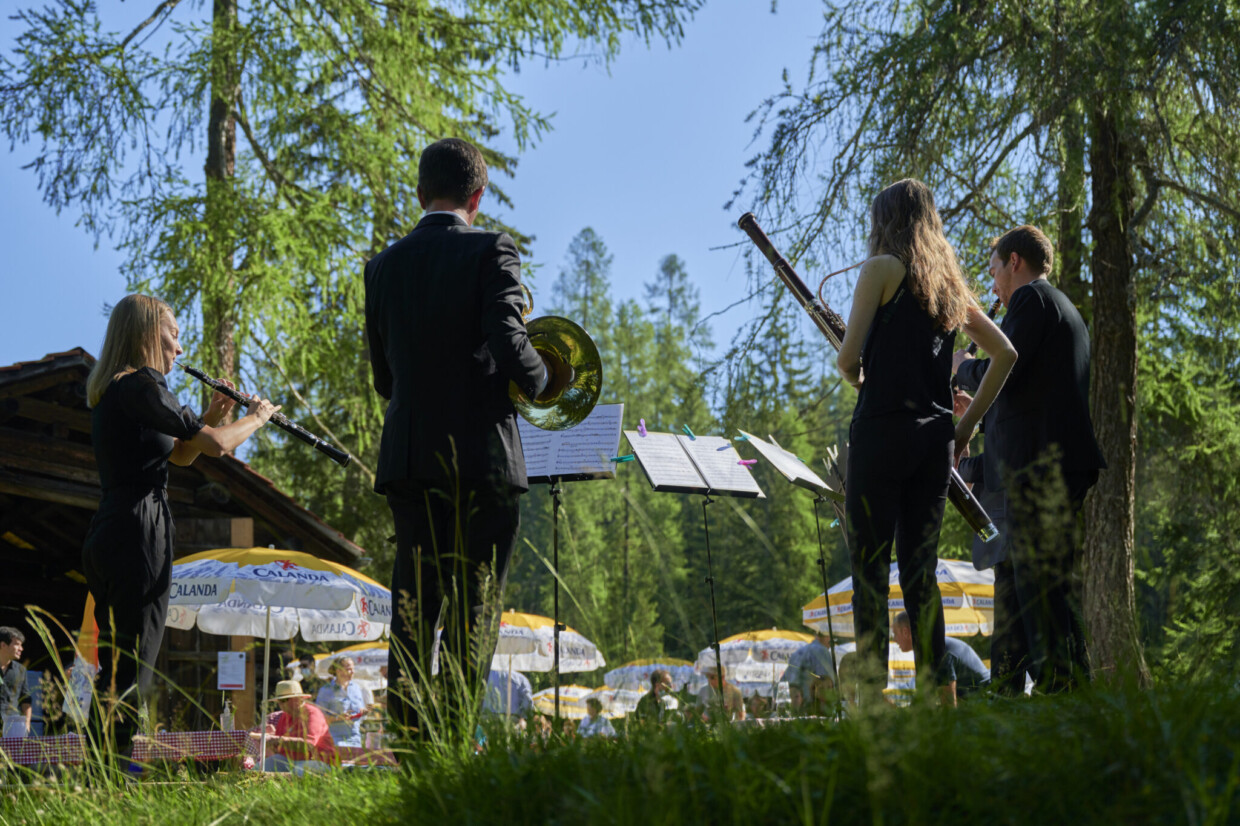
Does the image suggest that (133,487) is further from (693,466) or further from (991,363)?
(991,363)

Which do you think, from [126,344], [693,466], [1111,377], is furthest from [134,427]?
[1111,377]

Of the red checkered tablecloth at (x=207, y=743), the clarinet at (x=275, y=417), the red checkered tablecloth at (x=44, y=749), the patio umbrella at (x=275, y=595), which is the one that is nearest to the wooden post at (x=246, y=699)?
the patio umbrella at (x=275, y=595)

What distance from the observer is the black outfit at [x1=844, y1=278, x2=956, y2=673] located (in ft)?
10.8

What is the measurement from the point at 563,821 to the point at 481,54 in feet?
41.9

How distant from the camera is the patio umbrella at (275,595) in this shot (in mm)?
9008

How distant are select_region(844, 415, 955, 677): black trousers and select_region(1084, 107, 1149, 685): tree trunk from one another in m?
5.24

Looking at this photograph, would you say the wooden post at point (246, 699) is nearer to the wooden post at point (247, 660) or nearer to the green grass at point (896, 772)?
the wooden post at point (247, 660)

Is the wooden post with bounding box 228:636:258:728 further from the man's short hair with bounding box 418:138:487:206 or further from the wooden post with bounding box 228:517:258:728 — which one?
the man's short hair with bounding box 418:138:487:206

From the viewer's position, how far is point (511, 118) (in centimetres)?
1324

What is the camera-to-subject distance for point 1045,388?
3.91 meters

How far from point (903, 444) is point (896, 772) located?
1819 millimetres

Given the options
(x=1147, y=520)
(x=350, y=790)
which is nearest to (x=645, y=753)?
(x=350, y=790)

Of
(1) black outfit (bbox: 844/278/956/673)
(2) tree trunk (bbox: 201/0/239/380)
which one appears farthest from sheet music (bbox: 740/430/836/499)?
(2) tree trunk (bbox: 201/0/239/380)

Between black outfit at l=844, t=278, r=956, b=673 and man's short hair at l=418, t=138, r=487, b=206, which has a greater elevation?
man's short hair at l=418, t=138, r=487, b=206
